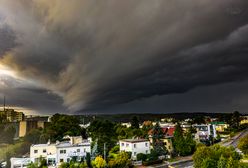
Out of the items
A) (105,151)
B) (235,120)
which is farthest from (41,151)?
(235,120)

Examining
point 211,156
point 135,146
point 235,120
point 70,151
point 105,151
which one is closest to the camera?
point 211,156

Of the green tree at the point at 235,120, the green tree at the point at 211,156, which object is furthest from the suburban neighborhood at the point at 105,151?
the green tree at the point at 235,120

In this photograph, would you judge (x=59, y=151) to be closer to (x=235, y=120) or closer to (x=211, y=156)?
(x=211, y=156)

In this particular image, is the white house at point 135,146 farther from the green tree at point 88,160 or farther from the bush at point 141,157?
the green tree at point 88,160

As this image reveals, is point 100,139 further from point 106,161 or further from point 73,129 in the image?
point 73,129

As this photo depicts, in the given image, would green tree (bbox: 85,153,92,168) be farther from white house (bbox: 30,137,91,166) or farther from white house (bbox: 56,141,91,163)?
white house (bbox: 30,137,91,166)

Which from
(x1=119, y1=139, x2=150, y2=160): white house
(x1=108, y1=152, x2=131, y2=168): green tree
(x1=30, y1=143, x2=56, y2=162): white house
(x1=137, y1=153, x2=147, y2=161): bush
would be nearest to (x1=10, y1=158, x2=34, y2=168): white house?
(x1=30, y1=143, x2=56, y2=162): white house

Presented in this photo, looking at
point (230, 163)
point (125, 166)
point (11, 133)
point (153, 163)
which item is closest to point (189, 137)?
point (153, 163)

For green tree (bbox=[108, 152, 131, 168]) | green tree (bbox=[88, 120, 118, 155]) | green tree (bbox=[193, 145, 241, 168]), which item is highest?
green tree (bbox=[88, 120, 118, 155])
